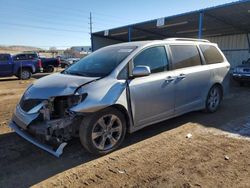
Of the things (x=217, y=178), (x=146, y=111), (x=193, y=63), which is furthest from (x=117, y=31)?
(x=217, y=178)

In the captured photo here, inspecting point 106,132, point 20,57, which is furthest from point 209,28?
point 106,132

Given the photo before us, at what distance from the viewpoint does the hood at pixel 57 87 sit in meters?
3.81

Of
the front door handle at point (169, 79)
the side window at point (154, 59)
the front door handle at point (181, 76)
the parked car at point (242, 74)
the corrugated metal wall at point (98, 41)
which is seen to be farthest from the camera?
the corrugated metal wall at point (98, 41)

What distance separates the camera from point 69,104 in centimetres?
386

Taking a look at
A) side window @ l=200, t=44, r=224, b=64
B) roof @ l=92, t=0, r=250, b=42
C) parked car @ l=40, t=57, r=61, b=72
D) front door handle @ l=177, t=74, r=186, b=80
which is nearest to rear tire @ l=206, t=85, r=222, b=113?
side window @ l=200, t=44, r=224, b=64

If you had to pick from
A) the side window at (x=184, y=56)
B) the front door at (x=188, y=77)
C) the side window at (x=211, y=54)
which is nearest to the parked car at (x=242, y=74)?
the side window at (x=211, y=54)

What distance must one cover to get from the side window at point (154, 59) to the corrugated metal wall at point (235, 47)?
56.3ft

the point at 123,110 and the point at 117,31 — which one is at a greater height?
the point at 117,31

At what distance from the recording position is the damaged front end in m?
3.73

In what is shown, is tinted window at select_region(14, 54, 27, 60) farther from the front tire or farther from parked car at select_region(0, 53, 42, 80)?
the front tire

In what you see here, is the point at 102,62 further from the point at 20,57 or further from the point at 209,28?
the point at 209,28

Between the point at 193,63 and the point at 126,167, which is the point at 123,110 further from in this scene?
the point at 193,63

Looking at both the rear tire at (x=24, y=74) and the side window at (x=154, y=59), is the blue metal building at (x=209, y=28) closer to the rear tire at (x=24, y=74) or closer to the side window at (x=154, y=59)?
the rear tire at (x=24, y=74)

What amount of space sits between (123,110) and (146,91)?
1.91ft
